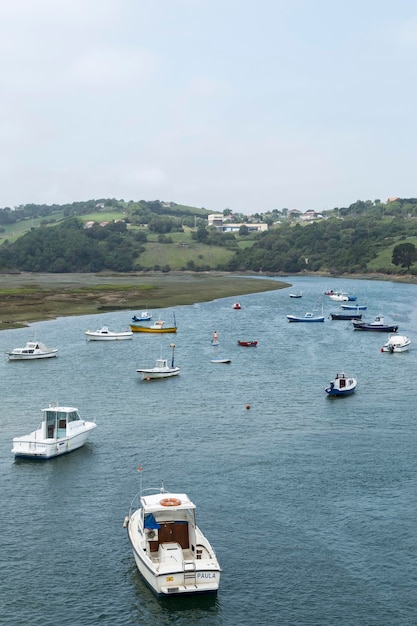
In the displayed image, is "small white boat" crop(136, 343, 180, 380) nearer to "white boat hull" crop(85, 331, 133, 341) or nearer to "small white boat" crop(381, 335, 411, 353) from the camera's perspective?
"white boat hull" crop(85, 331, 133, 341)

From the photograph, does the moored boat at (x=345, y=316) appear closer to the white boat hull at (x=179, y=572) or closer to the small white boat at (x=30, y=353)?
the small white boat at (x=30, y=353)

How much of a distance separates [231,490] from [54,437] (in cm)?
1745

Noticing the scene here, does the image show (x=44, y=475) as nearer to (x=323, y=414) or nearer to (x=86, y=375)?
(x=323, y=414)

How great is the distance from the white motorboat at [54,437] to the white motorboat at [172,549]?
65.1 feet

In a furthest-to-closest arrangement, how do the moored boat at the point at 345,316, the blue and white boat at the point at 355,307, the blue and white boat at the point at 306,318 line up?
the blue and white boat at the point at 355,307 → the moored boat at the point at 345,316 → the blue and white boat at the point at 306,318

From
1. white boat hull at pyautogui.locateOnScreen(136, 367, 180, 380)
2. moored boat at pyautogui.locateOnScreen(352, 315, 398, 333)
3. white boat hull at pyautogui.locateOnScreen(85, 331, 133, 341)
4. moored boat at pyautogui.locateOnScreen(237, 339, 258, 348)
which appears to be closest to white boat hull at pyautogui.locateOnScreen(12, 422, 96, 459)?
white boat hull at pyautogui.locateOnScreen(136, 367, 180, 380)

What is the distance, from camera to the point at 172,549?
42.9 m

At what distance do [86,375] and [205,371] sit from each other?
15.3 m

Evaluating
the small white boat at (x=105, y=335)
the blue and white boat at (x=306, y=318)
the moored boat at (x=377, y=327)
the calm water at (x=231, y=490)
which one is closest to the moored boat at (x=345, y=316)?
the blue and white boat at (x=306, y=318)

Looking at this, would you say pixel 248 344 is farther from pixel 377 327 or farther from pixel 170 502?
pixel 170 502

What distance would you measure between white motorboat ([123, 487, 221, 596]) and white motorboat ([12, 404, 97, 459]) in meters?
19.8

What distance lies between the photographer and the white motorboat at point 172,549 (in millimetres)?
40812

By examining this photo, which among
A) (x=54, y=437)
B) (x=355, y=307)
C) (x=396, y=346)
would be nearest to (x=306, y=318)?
(x=355, y=307)

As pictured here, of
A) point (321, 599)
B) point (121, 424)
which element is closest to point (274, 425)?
point (121, 424)
